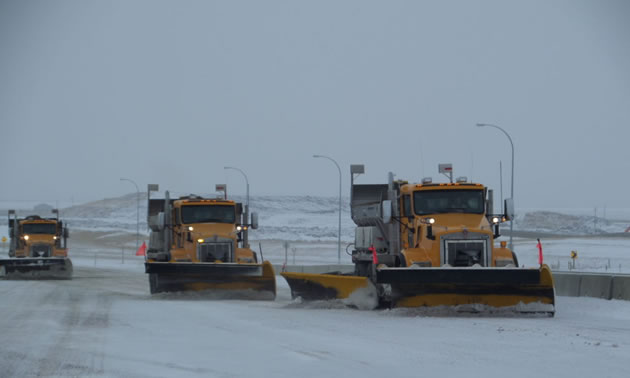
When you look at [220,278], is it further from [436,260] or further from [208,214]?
[436,260]

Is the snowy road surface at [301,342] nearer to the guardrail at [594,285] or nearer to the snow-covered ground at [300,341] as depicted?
the snow-covered ground at [300,341]

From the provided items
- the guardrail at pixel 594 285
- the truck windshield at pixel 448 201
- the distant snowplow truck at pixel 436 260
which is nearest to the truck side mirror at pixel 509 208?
the distant snowplow truck at pixel 436 260

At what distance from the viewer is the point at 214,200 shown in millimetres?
26500

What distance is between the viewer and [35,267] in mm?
36656

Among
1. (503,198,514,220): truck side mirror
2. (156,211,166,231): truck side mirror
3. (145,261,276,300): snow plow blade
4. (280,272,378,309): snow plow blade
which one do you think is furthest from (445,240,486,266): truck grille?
(156,211,166,231): truck side mirror

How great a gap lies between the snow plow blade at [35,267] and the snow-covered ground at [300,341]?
52.6 ft

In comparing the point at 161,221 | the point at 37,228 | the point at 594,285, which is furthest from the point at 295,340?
the point at 37,228

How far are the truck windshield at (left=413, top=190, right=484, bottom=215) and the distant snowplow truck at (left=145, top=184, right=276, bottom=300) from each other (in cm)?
549

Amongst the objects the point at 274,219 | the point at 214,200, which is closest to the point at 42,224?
the point at 214,200

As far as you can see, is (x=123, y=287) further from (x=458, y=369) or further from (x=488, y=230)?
(x=458, y=369)

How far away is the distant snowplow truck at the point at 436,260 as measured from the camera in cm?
1744

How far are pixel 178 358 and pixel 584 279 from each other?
47.8ft

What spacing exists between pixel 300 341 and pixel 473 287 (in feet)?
17.4

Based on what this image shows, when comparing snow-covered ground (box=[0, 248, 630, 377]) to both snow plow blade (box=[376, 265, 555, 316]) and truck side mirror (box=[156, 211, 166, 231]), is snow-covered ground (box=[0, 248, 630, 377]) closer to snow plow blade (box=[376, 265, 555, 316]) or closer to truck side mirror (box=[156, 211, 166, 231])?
snow plow blade (box=[376, 265, 555, 316])
